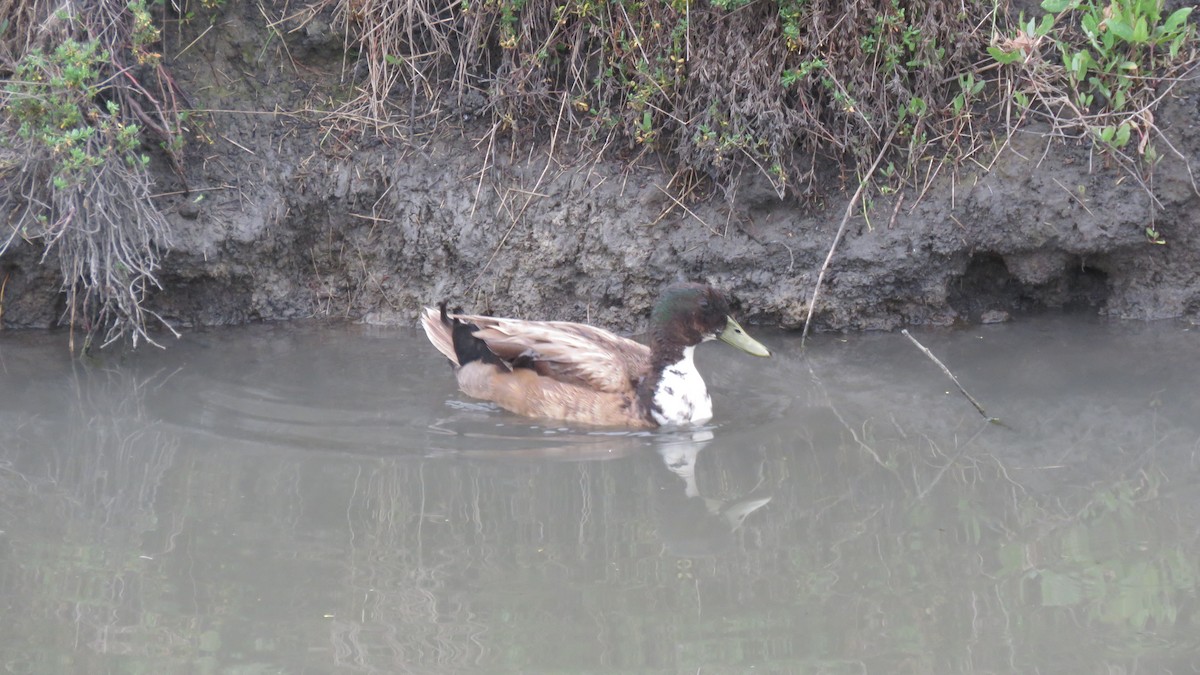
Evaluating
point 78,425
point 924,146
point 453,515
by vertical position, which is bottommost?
point 78,425

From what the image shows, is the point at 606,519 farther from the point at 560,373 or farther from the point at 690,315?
the point at 690,315

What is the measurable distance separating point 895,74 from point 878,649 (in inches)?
171

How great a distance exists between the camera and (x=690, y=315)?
20.9 ft

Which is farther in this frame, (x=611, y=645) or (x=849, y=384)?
(x=849, y=384)

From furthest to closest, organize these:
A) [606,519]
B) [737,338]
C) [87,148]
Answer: [87,148]
[737,338]
[606,519]

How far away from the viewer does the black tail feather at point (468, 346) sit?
647 centimetres

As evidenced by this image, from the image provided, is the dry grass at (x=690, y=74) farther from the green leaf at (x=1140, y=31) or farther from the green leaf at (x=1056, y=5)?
the green leaf at (x=1140, y=31)

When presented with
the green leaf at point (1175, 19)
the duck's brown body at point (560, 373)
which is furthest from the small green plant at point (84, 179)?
the green leaf at point (1175, 19)

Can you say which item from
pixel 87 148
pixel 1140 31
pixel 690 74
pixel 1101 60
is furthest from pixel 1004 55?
pixel 87 148

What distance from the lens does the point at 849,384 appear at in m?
6.55

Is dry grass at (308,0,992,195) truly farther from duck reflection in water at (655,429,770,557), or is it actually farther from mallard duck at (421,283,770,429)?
duck reflection in water at (655,429,770,557)

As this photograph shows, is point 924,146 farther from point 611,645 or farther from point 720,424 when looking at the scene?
point 611,645

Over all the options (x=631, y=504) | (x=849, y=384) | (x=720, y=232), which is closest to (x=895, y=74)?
(x=720, y=232)

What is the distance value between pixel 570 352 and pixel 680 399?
2.05 ft
